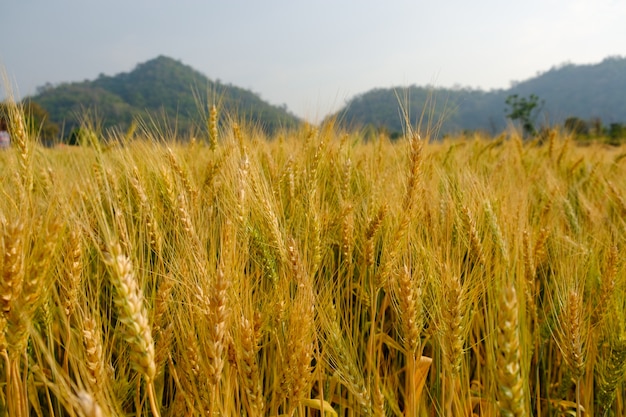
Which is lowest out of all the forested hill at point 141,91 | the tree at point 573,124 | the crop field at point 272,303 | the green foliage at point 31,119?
the crop field at point 272,303

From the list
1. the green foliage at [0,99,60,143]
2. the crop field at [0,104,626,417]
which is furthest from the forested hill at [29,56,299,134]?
the crop field at [0,104,626,417]

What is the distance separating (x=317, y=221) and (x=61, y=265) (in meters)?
0.74

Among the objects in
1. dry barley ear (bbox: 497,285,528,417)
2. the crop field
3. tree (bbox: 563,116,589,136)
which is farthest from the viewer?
tree (bbox: 563,116,589,136)

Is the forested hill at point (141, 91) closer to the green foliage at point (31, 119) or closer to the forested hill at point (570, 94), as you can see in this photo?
the forested hill at point (570, 94)

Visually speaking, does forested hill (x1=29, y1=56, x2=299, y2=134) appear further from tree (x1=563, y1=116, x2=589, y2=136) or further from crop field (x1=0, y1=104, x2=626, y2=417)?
crop field (x1=0, y1=104, x2=626, y2=417)

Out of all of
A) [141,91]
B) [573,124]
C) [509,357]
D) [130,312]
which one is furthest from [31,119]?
[141,91]

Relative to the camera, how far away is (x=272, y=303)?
1.16 m

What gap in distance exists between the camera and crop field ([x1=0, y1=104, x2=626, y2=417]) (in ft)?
2.75

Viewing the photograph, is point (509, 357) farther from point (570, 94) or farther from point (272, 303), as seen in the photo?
point (570, 94)

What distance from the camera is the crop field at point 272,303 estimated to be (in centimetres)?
84

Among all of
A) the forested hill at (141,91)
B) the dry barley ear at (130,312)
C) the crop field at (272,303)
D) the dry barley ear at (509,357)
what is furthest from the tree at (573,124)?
the forested hill at (141,91)

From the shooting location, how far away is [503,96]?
128 meters

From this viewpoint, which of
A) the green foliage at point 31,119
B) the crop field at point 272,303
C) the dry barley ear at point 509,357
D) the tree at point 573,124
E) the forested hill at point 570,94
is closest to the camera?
the dry barley ear at point 509,357

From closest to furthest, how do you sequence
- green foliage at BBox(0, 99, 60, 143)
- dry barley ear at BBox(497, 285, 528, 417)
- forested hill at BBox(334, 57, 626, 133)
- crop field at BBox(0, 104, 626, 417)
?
1. dry barley ear at BBox(497, 285, 528, 417)
2. crop field at BBox(0, 104, 626, 417)
3. green foliage at BBox(0, 99, 60, 143)
4. forested hill at BBox(334, 57, 626, 133)
